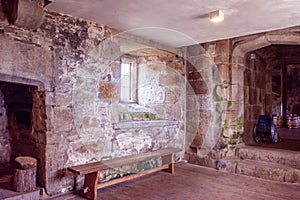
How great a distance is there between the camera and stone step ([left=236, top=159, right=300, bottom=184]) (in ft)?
10.5

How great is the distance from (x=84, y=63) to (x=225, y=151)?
8.01 ft

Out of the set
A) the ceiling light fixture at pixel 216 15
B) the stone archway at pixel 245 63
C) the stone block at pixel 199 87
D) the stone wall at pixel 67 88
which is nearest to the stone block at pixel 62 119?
the stone wall at pixel 67 88

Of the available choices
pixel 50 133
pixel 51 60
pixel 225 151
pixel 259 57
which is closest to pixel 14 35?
pixel 51 60

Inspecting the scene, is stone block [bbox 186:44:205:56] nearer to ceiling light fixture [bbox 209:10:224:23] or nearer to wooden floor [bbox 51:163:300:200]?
ceiling light fixture [bbox 209:10:224:23]

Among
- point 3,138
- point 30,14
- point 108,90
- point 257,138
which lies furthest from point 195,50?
point 3,138

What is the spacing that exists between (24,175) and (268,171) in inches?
115

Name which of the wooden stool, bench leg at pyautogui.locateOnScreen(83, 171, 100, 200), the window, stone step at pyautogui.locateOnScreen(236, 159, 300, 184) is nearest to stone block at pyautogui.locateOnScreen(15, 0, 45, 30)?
the wooden stool

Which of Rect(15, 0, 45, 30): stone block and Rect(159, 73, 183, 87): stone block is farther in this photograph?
Rect(159, 73, 183, 87): stone block

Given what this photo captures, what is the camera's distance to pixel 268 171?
3.36 metres

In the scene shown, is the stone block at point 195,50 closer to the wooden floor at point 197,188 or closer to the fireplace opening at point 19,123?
the wooden floor at point 197,188

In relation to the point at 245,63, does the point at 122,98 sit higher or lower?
lower

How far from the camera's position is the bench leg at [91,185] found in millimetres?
2614

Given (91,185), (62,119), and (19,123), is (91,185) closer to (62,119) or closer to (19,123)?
(62,119)

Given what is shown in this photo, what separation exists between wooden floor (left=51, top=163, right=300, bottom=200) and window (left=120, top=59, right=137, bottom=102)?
1441 millimetres
